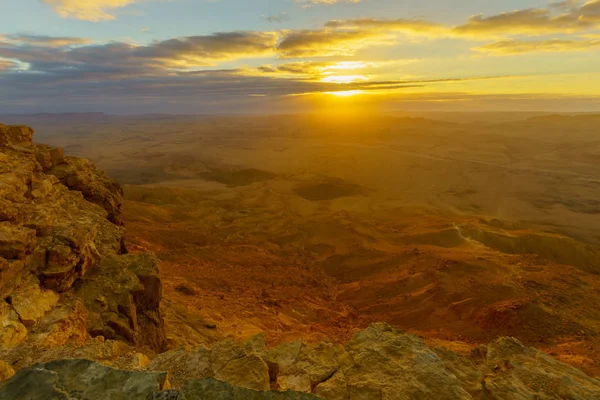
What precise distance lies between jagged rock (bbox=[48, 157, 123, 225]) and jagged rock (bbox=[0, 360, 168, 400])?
1362cm

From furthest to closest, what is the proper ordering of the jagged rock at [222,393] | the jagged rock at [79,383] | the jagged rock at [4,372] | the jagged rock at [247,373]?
the jagged rock at [247,373] < the jagged rock at [4,372] < the jagged rock at [222,393] < the jagged rock at [79,383]

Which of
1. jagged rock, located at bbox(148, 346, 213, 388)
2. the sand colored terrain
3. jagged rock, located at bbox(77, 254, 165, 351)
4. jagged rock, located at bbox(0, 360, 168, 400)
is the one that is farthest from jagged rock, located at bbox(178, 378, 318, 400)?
the sand colored terrain

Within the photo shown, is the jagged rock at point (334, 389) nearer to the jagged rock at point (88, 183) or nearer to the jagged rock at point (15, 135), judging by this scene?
the jagged rock at point (88, 183)

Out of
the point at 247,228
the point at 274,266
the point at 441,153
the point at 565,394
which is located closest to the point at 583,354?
the point at 565,394

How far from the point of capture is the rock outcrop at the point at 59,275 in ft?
24.8

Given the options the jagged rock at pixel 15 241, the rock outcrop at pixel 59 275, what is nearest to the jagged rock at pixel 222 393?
the rock outcrop at pixel 59 275

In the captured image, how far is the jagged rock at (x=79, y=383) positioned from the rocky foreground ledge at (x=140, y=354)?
0.01 metres

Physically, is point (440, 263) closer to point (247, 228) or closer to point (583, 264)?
point (583, 264)

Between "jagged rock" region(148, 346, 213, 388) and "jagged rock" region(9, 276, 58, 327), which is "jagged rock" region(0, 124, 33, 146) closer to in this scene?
"jagged rock" region(9, 276, 58, 327)

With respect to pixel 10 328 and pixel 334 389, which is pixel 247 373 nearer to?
pixel 334 389

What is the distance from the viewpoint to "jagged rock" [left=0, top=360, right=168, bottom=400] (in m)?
3.86

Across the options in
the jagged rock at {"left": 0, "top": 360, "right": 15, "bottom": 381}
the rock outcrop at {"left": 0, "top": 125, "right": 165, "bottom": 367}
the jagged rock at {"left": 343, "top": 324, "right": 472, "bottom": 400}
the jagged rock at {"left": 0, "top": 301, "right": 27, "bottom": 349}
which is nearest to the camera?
the jagged rock at {"left": 0, "top": 360, "right": 15, "bottom": 381}

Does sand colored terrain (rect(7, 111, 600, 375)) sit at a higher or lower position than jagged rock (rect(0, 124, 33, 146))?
lower

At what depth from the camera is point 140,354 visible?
6621 millimetres
